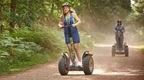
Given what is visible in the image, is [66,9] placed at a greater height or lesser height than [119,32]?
greater

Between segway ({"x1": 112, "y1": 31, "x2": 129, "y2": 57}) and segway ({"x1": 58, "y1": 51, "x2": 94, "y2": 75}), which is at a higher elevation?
segway ({"x1": 58, "y1": 51, "x2": 94, "y2": 75})

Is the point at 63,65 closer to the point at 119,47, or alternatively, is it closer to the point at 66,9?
the point at 66,9

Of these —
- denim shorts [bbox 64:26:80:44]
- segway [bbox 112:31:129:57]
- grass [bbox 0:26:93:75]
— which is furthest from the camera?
segway [bbox 112:31:129:57]

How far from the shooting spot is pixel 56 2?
3669cm

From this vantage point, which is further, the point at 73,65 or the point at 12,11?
the point at 12,11

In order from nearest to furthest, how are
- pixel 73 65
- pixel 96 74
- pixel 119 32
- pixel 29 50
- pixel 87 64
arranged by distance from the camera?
pixel 87 64 < pixel 73 65 < pixel 96 74 < pixel 29 50 < pixel 119 32

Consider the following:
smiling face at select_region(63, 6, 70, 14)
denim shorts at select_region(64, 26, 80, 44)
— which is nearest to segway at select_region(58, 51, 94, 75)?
denim shorts at select_region(64, 26, 80, 44)

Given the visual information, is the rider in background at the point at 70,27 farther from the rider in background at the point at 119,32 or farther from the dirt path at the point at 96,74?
the rider in background at the point at 119,32

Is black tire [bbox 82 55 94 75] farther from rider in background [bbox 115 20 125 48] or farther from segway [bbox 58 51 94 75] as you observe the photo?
rider in background [bbox 115 20 125 48]

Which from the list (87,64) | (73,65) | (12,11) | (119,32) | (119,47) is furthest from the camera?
(119,47)

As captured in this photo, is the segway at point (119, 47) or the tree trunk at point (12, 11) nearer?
the tree trunk at point (12, 11)

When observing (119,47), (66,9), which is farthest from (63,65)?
(119,47)

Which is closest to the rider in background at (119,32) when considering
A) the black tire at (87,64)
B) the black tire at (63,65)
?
the black tire at (87,64)

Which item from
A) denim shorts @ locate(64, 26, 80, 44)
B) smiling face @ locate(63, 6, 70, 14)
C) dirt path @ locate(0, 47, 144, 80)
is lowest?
dirt path @ locate(0, 47, 144, 80)
